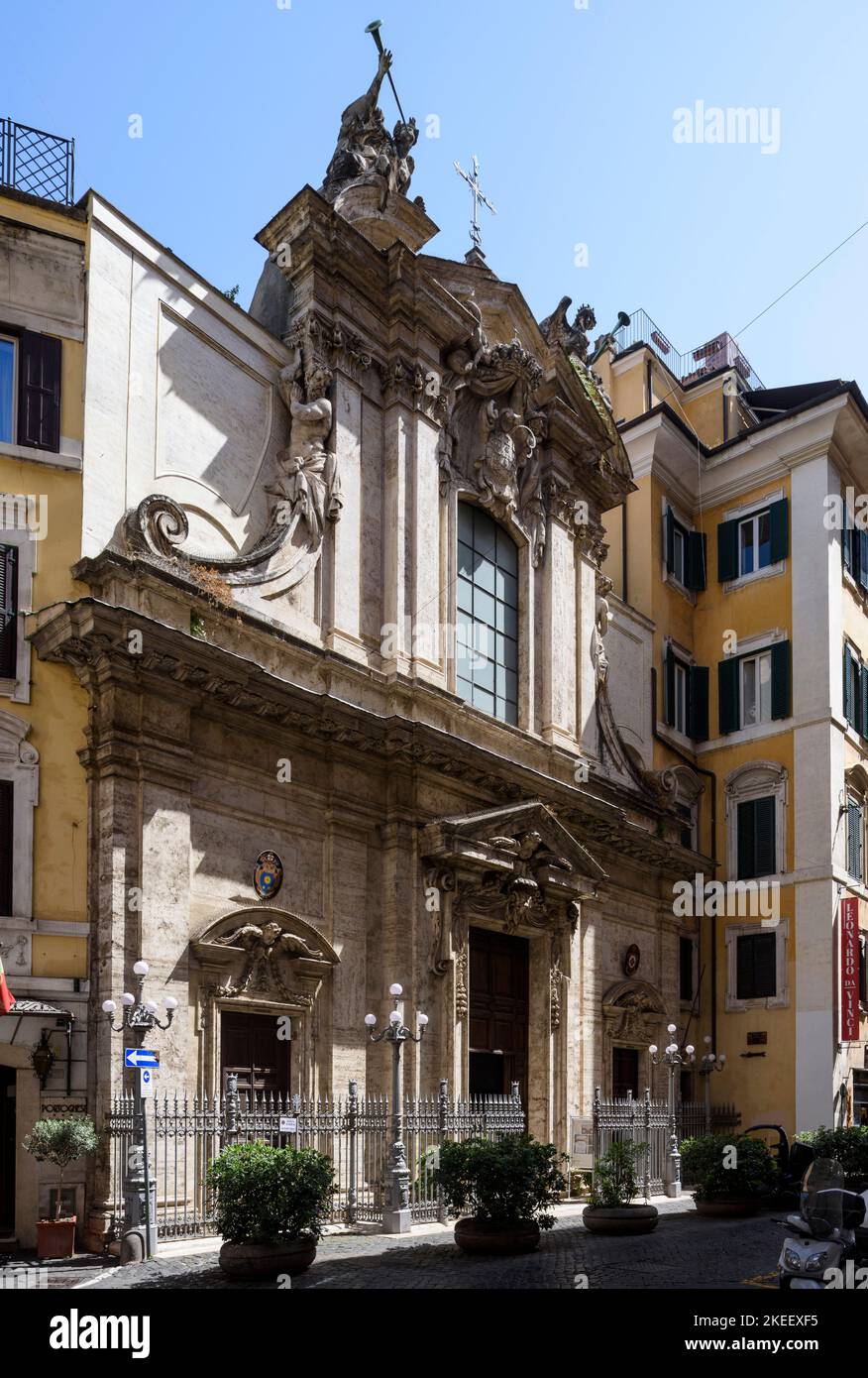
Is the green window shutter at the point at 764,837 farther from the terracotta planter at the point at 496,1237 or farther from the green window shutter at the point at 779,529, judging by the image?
the terracotta planter at the point at 496,1237

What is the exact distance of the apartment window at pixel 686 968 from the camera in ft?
106

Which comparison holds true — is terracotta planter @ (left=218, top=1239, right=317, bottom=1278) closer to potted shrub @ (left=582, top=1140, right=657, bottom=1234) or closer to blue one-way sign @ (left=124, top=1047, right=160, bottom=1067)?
blue one-way sign @ (left=124, top=1047, right=160, bottom=1067)

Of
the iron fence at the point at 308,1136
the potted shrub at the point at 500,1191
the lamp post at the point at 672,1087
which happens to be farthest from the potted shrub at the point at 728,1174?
the potted shrub at the point at 500,1191

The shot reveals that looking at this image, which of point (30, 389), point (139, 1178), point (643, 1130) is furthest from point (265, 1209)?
point (643, 1130)

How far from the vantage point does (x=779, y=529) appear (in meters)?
34.0

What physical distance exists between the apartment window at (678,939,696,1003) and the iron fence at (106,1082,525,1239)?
11.0 metres

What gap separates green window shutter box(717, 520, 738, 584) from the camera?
35062 mm

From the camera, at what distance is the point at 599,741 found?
2986 cm

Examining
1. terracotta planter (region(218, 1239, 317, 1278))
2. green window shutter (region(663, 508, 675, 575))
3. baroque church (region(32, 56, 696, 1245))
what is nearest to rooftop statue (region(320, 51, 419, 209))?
baroque church (region(32, 56, 696, 1245))

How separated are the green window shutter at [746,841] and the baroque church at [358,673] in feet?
9.33

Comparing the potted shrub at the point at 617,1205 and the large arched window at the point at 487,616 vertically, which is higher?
the large arched window at the point at 487,616

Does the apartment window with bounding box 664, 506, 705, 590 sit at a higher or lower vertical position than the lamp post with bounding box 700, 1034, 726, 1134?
higher

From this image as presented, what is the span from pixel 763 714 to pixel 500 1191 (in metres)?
19.3
